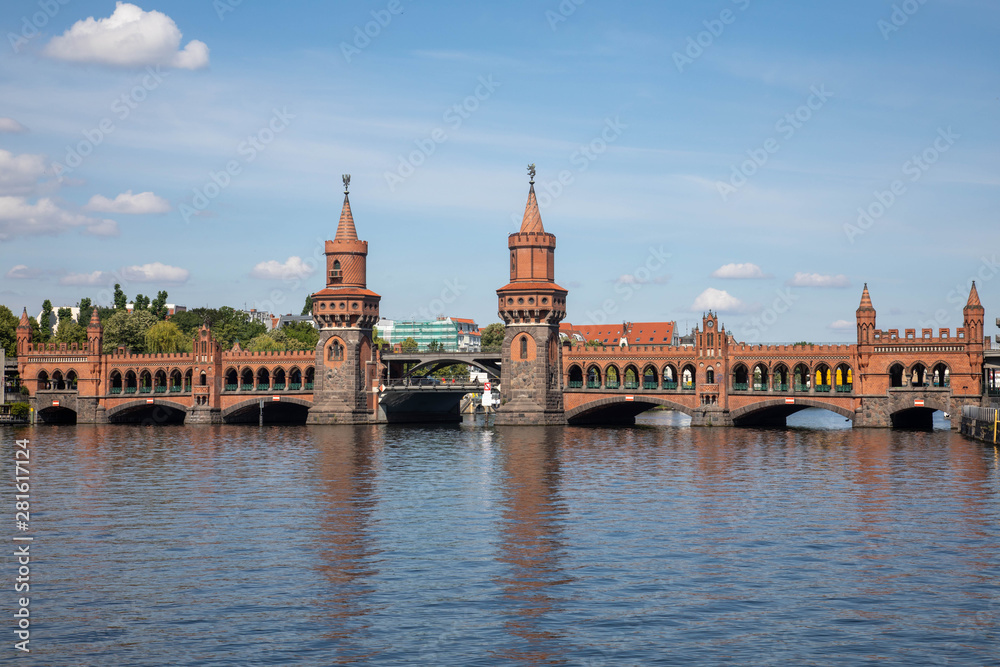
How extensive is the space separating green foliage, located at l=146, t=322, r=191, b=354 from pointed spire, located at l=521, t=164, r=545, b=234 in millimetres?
63836

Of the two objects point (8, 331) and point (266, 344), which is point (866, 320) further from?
point (8, 331)

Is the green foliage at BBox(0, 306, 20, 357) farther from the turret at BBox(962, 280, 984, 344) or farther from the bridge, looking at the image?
the turret at BBox(962, 280, 984, 344)

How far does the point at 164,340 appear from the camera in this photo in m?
158

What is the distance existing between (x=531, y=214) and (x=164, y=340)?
67572 mm

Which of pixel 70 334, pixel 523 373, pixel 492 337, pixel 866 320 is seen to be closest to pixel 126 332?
pixel 70 334

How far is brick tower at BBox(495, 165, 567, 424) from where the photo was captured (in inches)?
4523

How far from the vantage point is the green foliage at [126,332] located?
157m

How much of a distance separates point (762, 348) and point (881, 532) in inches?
2822

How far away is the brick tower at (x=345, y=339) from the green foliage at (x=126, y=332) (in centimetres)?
4672

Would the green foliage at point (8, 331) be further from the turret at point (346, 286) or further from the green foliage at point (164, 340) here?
the turret at point (346, 286)

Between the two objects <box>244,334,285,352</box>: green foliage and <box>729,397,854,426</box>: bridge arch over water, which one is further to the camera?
<box>244,334,285,352</box>: green foliage

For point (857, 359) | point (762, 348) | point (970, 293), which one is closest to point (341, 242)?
point (762, 348)

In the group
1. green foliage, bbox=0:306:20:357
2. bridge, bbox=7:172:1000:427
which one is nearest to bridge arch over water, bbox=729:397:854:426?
bridge, bbox=7:172:1000:427

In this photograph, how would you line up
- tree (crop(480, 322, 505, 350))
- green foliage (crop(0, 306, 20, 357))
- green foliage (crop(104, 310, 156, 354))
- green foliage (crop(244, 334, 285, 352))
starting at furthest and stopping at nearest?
tree (crop(480, 322, 505, 350)) < green foliage (crop(244, 334, 285, 352)) < green foliage (crop(104, 310, 156, 354)) < green foliage (crop(0, 306, 20, 357))
